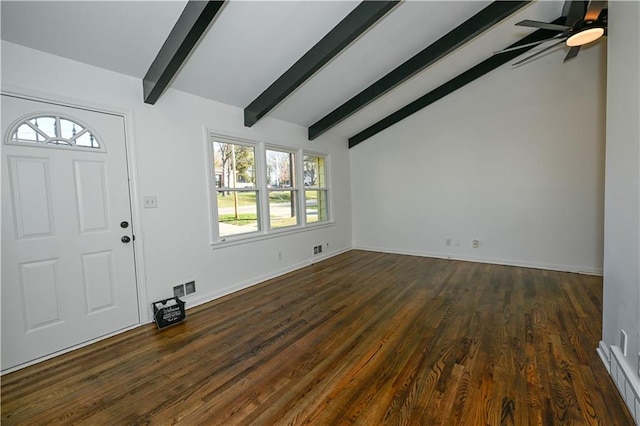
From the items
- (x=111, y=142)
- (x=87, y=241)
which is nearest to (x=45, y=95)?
(x=111, y=142)

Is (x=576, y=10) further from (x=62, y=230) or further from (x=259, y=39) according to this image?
(x=62, y=230)

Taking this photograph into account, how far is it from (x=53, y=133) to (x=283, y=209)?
2940 mm

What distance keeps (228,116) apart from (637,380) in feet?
13.9

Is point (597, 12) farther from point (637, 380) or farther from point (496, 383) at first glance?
point (496, 383)

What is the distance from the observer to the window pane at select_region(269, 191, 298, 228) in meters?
4.41

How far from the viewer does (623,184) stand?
67.4 inches

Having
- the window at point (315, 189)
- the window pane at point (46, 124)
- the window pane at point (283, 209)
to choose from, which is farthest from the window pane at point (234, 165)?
the window pane at point (46, 124)

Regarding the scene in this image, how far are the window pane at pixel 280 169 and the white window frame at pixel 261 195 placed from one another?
79mm

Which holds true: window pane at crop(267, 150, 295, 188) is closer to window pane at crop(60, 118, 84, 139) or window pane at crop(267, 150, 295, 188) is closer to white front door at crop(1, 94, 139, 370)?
white front door at crop(1, 94, 139, 370)

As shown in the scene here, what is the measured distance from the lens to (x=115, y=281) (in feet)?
8.76

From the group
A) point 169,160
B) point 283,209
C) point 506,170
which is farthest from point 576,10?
point 169,160

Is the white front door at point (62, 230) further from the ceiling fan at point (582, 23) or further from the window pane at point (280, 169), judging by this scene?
the ceiling fan at point (582, 23)

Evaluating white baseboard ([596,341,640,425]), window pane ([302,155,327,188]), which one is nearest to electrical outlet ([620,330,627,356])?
white baseboard ([596,341,640,425])

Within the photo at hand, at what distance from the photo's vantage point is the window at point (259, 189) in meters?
3.61
